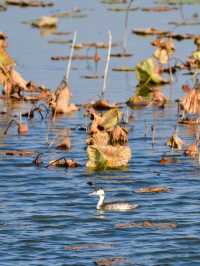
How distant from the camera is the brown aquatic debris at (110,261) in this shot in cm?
884

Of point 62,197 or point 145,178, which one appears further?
point 145,178

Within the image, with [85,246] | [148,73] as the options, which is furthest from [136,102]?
[85,246]

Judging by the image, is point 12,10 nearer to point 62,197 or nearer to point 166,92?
point 166,92

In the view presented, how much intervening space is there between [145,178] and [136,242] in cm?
262

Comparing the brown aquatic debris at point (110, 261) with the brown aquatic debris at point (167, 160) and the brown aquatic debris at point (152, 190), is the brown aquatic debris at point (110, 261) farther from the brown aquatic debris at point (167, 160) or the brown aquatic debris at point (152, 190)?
the brown aquatic debris at point (167, 160)

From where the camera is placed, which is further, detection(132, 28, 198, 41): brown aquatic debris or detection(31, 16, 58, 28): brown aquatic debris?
detection(31, 16, 58, 28): brown aquatic debris

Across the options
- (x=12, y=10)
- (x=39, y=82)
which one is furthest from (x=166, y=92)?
(x=12, y=10)

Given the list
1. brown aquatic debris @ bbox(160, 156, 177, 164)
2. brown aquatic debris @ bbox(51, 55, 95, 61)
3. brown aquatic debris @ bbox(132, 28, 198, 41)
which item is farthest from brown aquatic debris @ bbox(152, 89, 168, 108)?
brown aquatic debris @ bbox(132, 28, 198, 41)

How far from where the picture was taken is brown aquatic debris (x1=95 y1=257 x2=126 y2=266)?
348 inches

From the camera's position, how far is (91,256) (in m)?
9.05

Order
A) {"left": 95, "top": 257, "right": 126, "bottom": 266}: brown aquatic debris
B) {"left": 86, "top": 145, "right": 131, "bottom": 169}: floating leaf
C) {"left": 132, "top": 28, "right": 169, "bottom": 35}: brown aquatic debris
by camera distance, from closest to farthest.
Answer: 1. {"left": 95, "top": 257, "right": 126, "bottom": 266}: brown aquatic debris
2. {"left": 86, "top": 145, "right": 131, "bottom": 169}: floating leaf
3. {"left": 132, "top": 28, "right": 169, "bottom": 35}: brown aquatic debris

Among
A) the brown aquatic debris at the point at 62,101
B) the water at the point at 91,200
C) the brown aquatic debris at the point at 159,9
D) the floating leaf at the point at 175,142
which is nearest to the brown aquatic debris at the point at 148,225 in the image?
the water at the point at 91,200

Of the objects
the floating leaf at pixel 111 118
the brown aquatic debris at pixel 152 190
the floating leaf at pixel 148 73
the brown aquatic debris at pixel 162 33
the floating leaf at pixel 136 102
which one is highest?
the brown aquatic debris at pixel 162 33

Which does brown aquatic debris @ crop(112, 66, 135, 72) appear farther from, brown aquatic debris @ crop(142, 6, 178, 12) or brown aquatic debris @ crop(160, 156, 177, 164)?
brown aquatic debris @ crop(142, 6, 178, 12)
